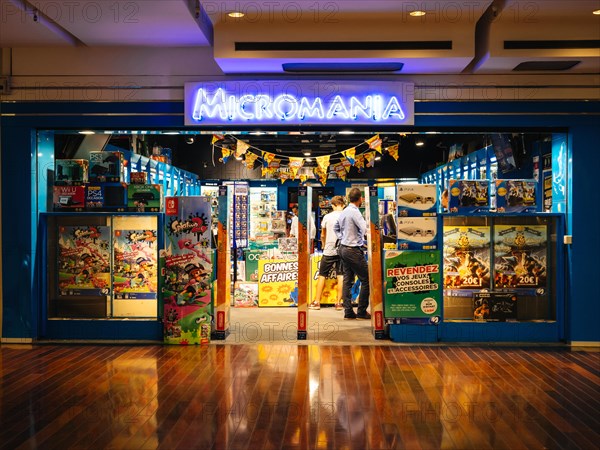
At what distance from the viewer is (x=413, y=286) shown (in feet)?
22.9

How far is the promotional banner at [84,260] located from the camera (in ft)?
23.8

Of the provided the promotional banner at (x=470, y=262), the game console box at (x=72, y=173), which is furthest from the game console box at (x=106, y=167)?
the promotional banner at (x=470, y=262)

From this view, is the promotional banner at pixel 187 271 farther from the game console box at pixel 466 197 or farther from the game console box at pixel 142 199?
the game console box at pixel 466 197

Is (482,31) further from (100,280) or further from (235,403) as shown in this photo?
(100,280)

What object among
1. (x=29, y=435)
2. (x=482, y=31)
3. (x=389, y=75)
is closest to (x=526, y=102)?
(x=482, y=31)

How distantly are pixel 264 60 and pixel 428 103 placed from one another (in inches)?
79.2

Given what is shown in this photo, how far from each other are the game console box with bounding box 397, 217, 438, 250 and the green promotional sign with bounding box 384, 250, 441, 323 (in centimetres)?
10

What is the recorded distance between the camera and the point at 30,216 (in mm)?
6930

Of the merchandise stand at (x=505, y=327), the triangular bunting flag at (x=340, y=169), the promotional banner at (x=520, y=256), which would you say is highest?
the triangular bunting flag at (x=340, y=169)

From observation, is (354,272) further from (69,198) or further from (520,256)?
(69,198)

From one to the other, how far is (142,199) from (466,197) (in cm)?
389

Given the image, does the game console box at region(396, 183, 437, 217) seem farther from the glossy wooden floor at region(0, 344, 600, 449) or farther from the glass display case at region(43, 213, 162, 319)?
the glass display case at region(43, 213, 162, 319)

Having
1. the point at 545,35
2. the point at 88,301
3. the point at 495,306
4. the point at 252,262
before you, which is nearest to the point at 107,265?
the point at 88,301

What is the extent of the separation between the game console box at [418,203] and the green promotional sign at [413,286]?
467mm
